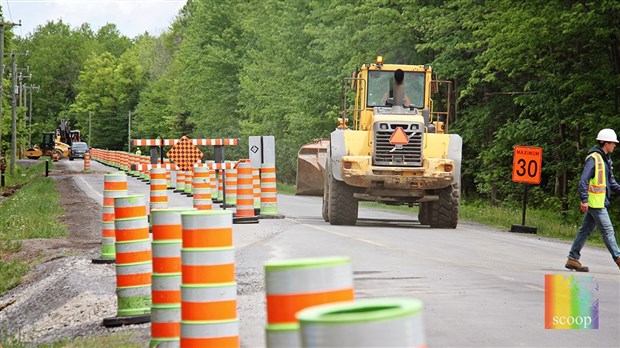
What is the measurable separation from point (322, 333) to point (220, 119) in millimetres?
79757

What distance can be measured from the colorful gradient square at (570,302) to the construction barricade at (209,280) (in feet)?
11.5

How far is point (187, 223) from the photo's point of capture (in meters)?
8.04

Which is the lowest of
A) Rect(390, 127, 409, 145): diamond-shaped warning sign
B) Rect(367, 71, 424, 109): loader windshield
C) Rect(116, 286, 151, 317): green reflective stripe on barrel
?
Rect(116, 286, 151, 317): green reflective stripe on barrel

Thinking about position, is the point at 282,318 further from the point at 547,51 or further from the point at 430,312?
the point at 547,51

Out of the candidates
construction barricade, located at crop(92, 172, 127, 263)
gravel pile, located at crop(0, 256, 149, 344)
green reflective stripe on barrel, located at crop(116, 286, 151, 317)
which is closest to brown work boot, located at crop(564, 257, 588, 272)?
gravel pile, located at crop(0, 256, 149, 344)

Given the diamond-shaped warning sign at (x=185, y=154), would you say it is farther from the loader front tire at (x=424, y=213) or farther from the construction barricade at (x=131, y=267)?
the construction barricade at (x=131, y=267)

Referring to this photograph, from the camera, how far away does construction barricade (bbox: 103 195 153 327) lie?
38.3 feet

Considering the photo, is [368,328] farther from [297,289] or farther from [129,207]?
[129,207]

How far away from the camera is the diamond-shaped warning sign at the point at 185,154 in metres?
30.5

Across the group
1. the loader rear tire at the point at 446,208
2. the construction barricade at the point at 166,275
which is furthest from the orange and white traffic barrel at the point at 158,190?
the construction barricade at the point at 166,275

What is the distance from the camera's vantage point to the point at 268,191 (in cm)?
2530

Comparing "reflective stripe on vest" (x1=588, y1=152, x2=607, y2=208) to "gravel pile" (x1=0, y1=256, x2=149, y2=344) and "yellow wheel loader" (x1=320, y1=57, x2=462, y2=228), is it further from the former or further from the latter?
"yellow wheel loader" (x1=320, y1=57, x2=462, y2=228)

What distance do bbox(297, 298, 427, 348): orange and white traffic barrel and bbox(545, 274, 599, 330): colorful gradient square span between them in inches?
276

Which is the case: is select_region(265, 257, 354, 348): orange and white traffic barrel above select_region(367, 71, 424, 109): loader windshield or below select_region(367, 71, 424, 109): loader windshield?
below
